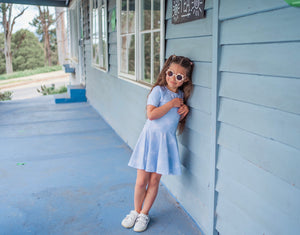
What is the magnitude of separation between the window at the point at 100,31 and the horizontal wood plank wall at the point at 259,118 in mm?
3598

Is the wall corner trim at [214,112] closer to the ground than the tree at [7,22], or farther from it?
closer to the ground

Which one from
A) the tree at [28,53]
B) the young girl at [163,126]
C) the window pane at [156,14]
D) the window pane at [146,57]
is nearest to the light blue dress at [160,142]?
the young girl at [163,126]

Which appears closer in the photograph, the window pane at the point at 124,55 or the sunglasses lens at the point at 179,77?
the sunglasses lens at the point at 179,77

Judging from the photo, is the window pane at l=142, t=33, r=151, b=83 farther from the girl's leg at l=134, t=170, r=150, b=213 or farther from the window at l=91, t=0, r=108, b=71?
the window at l=91, t=0, r=108, b=71

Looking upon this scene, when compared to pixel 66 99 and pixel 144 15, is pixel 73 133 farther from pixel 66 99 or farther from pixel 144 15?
pixel 66 99

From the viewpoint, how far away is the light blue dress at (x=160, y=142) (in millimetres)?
2102

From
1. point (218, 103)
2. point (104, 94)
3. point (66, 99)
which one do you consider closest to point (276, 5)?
point (218, 103)

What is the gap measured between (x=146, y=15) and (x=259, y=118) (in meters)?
2.05

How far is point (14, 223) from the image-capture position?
2.28 m

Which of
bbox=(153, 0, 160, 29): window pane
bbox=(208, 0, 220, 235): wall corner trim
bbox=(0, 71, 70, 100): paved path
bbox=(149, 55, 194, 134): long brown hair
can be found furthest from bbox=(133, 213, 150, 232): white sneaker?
bbox=(0, 71, 70, 100): paved path

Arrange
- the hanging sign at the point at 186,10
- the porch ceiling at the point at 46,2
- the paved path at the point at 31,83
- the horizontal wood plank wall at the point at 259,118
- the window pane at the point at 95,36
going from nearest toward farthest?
the horizontal wood plank wall at the point at 259,118, the hanging sign at the point at 186,10, the window pane at the point at 95,36, the porch ceiling at the point at 46,2, the paved path at the point at 31,83

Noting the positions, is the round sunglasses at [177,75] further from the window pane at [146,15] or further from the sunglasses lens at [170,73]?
the window pane at [146,15]

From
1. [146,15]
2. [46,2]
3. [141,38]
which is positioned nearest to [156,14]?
[146,15]

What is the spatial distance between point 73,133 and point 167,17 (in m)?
2.95
